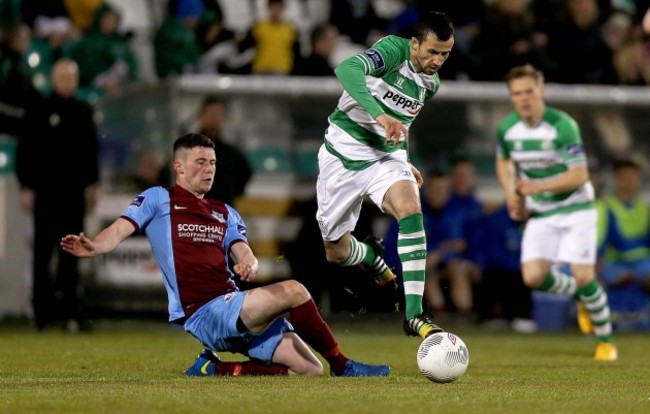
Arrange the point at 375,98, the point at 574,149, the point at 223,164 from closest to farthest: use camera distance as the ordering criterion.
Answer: the point at 375,98, the point at 574,149, the point at 223,164

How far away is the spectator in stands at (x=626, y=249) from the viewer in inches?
634

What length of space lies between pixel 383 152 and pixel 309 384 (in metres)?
2.35

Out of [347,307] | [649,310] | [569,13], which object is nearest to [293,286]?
[347,307]

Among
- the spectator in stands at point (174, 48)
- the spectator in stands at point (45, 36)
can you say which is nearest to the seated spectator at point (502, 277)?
the spectator in stands at point (174, 48)

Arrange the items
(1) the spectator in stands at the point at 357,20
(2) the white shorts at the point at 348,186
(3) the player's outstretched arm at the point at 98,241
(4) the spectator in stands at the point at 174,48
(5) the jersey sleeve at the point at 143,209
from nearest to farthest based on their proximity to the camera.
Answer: (3) the player's outstretched arm at the point at 98,241 < (5) the jersey sleeve at the point at 143,209 < (2) the white shorts at the point at 348,186 < (4) the spectator in stands at the point at 174,48 < (1) the spectator in stands at the point at 357,20

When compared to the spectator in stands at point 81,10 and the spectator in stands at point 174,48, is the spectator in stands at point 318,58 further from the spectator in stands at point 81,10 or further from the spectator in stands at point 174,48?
the spectator in stands at point 81,10

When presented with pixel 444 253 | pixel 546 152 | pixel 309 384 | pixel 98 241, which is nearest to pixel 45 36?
pixel 444 253

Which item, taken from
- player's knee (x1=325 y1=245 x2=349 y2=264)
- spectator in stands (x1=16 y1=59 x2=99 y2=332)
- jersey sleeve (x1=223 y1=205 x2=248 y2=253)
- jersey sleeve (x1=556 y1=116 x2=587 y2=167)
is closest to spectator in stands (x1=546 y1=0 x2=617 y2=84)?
jersey sleeve (x1=556 y1=116 x2=587 y2=167)

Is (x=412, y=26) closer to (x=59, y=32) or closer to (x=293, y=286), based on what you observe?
(x=59, y=32)

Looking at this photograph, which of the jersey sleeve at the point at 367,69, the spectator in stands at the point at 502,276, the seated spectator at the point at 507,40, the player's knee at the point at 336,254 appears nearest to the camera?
the jersey sleeve at the point at 367,69

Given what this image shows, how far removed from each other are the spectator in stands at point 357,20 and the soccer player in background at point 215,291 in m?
10.4

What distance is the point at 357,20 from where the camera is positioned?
18422 millimetres

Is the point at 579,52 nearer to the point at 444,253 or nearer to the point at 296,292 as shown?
the point at 444,253

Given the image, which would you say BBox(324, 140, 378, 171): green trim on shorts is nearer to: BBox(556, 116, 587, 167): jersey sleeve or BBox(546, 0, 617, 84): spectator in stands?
BBox(556, 116, 587, 167): jersey sleeve
